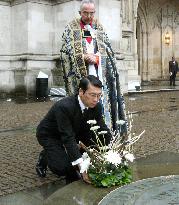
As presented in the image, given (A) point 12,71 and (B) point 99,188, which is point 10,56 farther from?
(B) point 99,188

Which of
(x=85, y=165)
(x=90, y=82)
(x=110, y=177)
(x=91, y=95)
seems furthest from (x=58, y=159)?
(x=90, y=82)

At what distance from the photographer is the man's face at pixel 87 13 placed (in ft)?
16.7

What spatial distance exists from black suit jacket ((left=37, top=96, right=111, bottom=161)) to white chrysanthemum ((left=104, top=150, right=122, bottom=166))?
11.4 inches

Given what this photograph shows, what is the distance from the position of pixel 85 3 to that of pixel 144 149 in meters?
2.32

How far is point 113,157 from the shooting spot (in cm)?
370

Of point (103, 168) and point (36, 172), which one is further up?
point (103, 168)

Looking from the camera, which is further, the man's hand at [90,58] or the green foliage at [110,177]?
the man's hand at [90,58]

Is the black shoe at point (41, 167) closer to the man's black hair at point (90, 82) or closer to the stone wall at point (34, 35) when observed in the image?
the man's black hair at point (90, 82)

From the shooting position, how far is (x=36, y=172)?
499 centimetres

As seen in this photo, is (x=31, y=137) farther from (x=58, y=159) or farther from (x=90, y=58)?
(x=58, y=159)

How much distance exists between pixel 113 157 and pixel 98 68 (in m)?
1.98

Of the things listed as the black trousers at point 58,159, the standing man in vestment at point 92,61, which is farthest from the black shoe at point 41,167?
the standing man in vestment at point 92,61

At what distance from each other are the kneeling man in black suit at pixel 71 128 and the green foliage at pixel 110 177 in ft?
0.28

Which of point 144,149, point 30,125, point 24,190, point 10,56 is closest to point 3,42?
point 10,56
